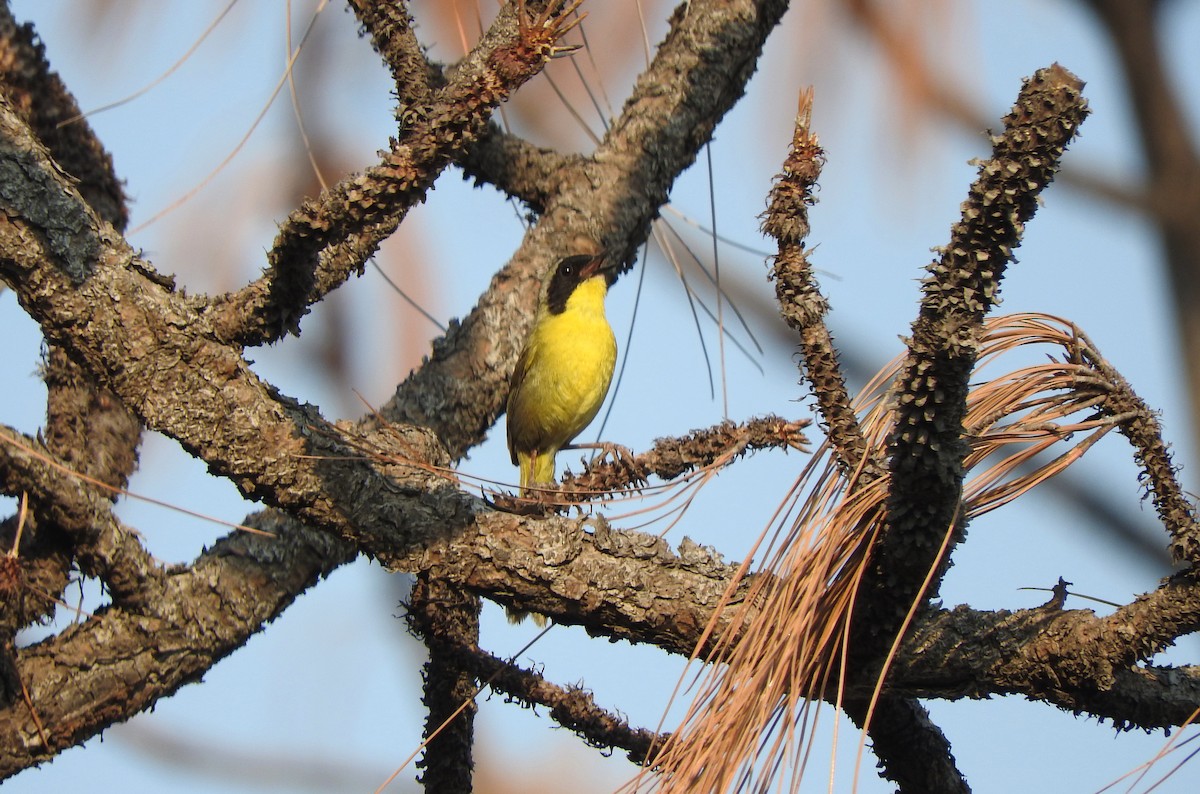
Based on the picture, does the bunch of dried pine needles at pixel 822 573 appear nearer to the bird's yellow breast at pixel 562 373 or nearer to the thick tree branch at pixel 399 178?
the thick tree branch at pixel 399 178

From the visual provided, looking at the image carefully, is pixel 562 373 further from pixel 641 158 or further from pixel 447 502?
pixel 447 502

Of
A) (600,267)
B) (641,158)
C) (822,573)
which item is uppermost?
(641,158)

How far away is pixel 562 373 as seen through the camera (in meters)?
5.83

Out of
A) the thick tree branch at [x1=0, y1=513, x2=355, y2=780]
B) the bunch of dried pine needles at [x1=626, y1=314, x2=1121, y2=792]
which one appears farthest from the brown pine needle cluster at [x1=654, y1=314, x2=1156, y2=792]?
the thick tree branch at [x1=0, y1=513, x2=355, y2=780]

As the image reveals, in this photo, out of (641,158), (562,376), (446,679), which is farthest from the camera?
(562,376)

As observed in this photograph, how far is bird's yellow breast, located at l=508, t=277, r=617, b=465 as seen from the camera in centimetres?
583

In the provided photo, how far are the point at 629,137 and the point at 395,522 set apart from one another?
189 centimetres

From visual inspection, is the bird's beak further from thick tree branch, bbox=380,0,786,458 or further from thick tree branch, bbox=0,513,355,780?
thick tree branch, bbox=0,513,355,780

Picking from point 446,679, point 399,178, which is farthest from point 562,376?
point 399,178

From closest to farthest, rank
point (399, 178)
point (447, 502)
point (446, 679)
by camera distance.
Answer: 1. point (399, 178)
2. point (447, 502)
3. point (446, 679)

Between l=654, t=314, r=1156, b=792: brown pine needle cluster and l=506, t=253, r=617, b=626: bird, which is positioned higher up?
l=506, t=253, r=617, b=626: bird

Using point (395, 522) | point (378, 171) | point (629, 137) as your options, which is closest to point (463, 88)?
point (378, 171)

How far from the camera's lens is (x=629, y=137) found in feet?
12.6

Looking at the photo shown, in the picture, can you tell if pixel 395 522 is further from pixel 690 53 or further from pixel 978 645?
pixel 690 53
